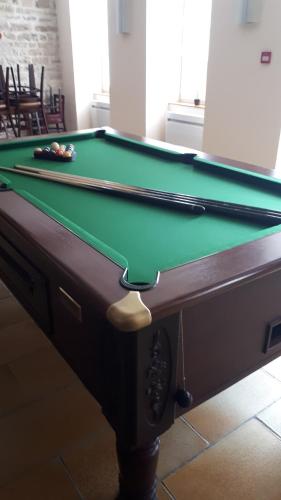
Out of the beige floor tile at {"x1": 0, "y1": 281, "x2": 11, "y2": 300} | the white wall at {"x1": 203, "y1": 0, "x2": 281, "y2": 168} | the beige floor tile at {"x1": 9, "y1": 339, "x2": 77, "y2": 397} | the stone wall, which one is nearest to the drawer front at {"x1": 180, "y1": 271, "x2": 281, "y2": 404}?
the beige floor tile at {"x1": 9, "y1": 339, "x2": 77, "y2": 397}

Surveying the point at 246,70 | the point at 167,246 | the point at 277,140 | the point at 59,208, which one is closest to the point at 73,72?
the point at 246,70

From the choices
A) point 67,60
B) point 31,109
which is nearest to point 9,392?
point 31,109

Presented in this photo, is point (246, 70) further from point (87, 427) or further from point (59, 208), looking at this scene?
point (87, 427)

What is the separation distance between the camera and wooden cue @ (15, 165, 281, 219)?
129 centimetres

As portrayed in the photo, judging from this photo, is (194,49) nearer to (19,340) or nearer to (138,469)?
(19,340)

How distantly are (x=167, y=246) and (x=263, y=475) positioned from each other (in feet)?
2.79

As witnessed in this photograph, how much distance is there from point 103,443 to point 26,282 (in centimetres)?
65

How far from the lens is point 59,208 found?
56.4 inches

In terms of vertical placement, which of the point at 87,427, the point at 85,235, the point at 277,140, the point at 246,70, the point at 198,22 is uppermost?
the point at 198,22

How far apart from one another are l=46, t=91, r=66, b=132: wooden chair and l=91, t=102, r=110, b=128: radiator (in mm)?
536

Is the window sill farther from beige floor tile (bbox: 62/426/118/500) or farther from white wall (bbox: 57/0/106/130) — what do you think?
beige floor tile (bbox: 62/426/118/500)

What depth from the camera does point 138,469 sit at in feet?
3.24

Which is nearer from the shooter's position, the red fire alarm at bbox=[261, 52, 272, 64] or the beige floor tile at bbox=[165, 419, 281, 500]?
the beige floor tile at bbox=[165, 419, 281, 500]

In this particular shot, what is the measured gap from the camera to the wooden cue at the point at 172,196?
4.23 feet
